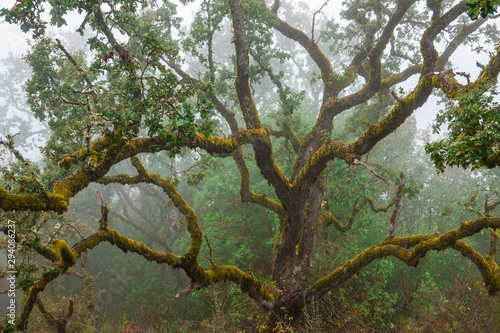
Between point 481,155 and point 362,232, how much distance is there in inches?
367

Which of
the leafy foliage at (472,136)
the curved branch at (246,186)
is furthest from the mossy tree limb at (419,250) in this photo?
the leafy foliage at (472,136)

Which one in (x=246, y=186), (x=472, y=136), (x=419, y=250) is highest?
(x=246, y=186)

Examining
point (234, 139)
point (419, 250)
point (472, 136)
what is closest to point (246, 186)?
point (234, 139)

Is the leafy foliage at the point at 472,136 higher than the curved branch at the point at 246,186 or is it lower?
lower

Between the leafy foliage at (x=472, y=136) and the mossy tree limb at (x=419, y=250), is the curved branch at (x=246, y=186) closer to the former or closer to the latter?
the mossy tree limb at (x=419, y=250)

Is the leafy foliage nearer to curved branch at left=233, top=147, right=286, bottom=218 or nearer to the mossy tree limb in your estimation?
the mossy tree limb

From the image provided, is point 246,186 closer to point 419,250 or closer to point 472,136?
point 419,250

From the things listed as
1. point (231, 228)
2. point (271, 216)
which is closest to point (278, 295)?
point (271, 216)

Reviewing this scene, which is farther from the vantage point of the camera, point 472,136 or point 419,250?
point 419,250

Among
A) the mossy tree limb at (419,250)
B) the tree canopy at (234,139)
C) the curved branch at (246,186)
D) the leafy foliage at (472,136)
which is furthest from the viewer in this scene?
the curved branch at (246,186)

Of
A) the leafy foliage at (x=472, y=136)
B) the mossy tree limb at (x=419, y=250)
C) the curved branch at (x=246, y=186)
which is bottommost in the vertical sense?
the mossy tree limb at (x=419, y=250)

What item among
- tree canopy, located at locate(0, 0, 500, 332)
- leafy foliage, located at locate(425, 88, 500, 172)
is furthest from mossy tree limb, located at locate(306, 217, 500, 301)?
leafy foliage, located at locate(425, 88, 500, 172)

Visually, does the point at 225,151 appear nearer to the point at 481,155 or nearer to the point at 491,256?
the point at 481,155

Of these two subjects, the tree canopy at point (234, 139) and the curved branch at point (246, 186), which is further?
the curved branch at point (246, 186)
